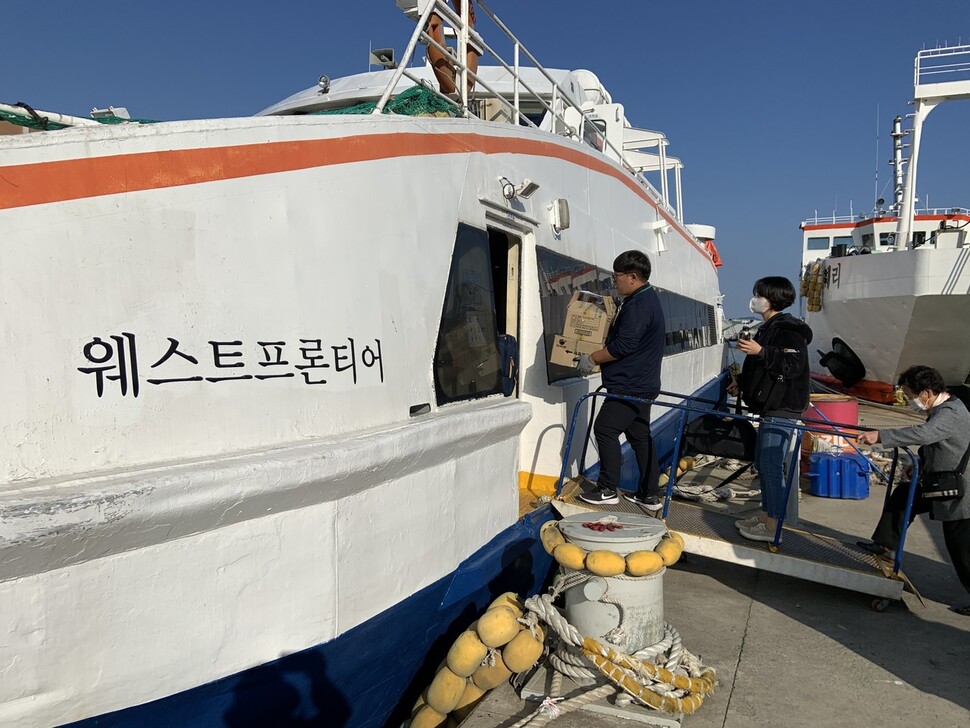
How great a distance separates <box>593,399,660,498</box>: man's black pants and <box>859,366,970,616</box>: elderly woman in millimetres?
1241

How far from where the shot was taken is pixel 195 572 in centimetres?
204

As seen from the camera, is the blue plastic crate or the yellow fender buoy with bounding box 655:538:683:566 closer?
the yellow fender buoy with bounding box 655:538:683:566

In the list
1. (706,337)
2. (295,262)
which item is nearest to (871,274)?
(706,337)

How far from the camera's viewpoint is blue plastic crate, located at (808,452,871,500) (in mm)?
7395

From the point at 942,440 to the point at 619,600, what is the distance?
2189mm

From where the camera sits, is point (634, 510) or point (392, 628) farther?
point (634, 510)

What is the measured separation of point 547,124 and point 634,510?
316cm

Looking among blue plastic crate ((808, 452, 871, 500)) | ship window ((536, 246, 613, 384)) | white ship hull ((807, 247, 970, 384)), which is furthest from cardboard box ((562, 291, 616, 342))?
white ship hull ((807, 247, 970, 384))

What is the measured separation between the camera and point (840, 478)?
7.42m

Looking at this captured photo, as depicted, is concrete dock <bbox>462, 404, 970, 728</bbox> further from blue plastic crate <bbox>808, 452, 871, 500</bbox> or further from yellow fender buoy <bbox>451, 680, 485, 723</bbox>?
blue plastic crate <bbox>808, 452, 871, 500</bbox>

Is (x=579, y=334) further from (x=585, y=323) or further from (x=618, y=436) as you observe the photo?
(x=618, y=436)

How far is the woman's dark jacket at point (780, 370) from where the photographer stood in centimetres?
429

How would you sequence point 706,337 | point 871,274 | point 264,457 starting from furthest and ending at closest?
point 871,274 < point 706,337 < point 264,457

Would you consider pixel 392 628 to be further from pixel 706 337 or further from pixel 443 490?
pixel 706 337
